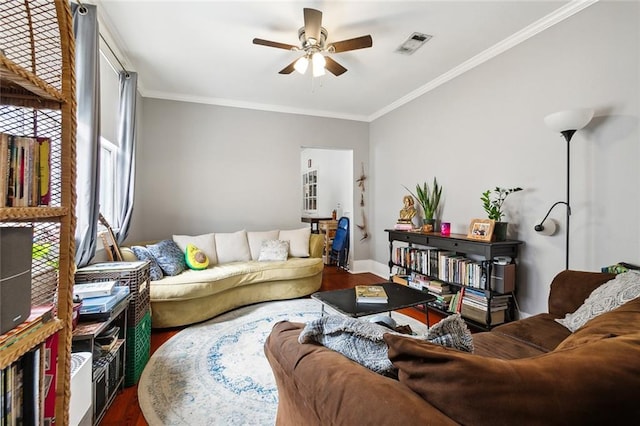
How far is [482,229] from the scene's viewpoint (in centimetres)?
270

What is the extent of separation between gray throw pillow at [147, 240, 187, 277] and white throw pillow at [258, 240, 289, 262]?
973 mm

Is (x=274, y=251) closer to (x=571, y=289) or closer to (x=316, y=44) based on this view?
(x=316, y=44)

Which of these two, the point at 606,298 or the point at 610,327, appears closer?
the point at 610,327

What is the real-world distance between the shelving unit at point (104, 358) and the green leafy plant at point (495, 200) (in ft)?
9.89

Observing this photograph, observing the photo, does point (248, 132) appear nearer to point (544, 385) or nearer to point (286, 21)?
point (286, 21)

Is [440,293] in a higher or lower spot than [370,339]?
lower

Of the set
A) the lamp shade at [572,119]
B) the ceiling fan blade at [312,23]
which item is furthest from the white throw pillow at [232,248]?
the lamp shade at [572,119]

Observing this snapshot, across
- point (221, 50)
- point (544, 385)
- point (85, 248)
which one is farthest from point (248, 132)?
Result: point (544, 385)

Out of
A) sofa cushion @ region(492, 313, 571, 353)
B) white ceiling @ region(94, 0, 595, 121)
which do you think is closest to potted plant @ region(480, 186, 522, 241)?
sofa cushion @ region(492, 313, 571, 353)

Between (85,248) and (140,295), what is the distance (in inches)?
19.4

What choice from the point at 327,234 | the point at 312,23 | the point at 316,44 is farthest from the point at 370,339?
the point at 327,234

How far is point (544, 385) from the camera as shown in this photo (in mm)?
596

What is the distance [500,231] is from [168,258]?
3224 millimetres

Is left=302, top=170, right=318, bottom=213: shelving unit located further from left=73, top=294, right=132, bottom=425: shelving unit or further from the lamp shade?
left=73, top=294, right=132, bottom=425: shelving unit
